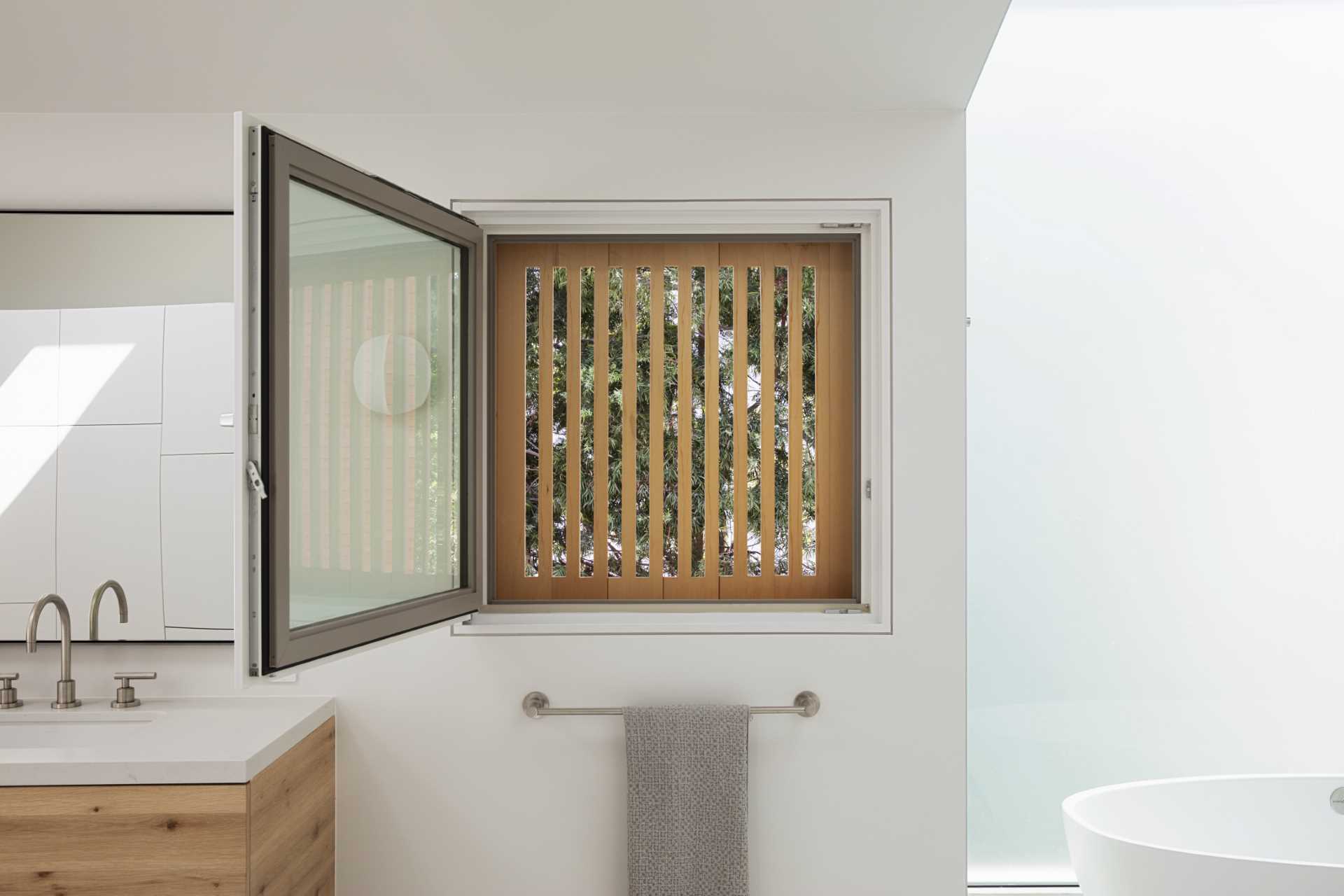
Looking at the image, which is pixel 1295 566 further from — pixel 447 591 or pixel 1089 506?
pixel 447 591

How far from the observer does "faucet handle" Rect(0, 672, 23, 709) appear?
74.8 inches

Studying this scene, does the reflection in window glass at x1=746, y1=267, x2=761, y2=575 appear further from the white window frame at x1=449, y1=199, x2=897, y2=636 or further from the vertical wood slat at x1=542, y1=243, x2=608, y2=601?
the vertical wood slat at x1=542, y1=243, x2=608, y2=601

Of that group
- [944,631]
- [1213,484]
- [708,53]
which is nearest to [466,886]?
[944,631]

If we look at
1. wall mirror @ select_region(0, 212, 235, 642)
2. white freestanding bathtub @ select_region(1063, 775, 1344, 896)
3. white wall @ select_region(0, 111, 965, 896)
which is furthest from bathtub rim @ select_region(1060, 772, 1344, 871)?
wall mirror @ select_region(0, 212, 235, 642)

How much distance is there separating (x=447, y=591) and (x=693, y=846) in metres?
0.77

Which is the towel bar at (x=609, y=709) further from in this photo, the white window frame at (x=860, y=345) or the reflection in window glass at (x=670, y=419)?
the reflection in window glass at (x=670, y=419)

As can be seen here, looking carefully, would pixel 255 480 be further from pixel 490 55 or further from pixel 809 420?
pixel 809 420

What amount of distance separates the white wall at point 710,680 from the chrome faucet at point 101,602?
12cm

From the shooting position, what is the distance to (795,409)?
2.18 metres

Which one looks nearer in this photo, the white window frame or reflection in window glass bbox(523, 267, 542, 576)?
the white window frame

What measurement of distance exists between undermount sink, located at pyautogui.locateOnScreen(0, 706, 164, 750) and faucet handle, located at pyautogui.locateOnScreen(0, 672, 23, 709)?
26mm

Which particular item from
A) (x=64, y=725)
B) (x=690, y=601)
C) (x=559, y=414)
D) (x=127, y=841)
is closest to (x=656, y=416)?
(x=559, y=414)

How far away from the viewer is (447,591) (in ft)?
6.16

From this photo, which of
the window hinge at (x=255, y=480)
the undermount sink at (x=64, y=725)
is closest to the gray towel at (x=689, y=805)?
the window hinge at (x=255, y=480)
